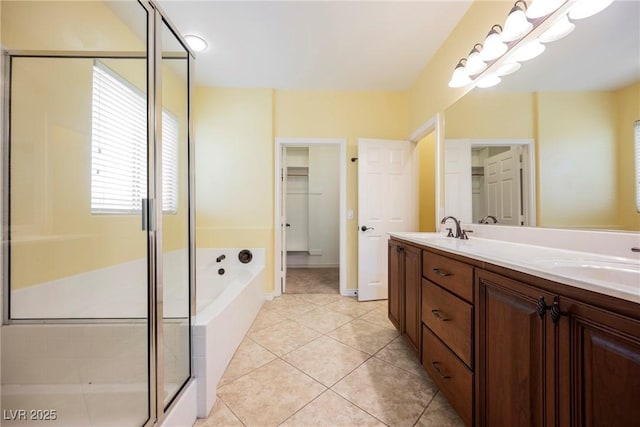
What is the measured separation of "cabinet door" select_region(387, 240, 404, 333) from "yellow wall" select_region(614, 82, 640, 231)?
40.7 inches

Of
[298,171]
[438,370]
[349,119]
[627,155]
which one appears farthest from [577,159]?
[298,171]

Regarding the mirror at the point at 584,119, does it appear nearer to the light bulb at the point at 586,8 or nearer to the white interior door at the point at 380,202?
the light bulb at the point at 586,8

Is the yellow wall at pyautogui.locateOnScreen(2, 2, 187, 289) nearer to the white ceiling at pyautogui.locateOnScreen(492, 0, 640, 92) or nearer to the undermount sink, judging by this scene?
the undermount sink

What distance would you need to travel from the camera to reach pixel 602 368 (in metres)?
0.50

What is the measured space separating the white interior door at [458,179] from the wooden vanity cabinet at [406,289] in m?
0.62

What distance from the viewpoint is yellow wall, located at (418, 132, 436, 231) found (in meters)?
2.86

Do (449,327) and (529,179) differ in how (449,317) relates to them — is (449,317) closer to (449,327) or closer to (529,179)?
(449,327)

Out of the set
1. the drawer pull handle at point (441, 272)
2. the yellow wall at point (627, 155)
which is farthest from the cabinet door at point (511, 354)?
the yellow wall at point (627, 155)

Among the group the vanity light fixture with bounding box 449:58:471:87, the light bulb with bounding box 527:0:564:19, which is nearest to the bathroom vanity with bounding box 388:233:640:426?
the light bulb with bounding box 527:0:564:19

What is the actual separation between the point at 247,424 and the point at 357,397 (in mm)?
576

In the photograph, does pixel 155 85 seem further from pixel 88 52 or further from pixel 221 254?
pixel 221 254

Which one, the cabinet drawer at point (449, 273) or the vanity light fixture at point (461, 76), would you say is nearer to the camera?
the cabinet drawer at point (449, 273)

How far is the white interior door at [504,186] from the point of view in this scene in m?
1.34

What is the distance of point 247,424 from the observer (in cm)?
109
